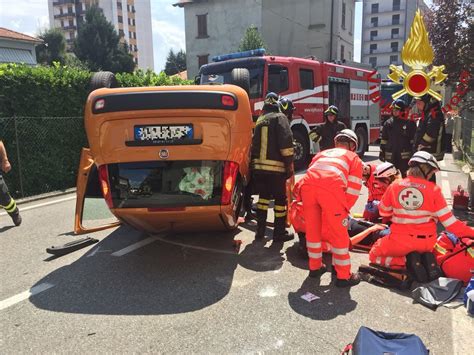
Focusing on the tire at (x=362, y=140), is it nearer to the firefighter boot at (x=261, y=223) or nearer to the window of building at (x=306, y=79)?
the window of building at (x=306, y=79)

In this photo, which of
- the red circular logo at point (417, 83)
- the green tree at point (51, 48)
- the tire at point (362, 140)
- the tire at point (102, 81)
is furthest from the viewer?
the green tree at point (51, 48)

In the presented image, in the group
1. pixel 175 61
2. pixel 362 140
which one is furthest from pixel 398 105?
pixel 175 61

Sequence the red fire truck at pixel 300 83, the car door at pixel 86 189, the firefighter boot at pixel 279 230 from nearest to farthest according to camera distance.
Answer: the car door at pixel 86 189, the firefighter boot at pixel 279 230, the red fire truck at pixel 300 83

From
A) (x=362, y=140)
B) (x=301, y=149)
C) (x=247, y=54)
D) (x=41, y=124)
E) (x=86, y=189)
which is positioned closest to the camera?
(x=86, y=189)

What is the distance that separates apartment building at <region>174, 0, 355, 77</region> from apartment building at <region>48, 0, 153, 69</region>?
165 ft

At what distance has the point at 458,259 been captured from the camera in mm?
3842

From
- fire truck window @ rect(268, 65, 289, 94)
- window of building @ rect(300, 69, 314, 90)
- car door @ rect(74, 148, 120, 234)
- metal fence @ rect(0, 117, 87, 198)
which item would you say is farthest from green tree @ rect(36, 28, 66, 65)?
car door @ rect(74, 148, 120, 234)

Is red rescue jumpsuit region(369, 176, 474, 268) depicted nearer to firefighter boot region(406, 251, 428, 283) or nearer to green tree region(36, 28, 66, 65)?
firefighter boot region(406, 251, 428, 283)

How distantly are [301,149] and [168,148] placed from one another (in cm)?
665

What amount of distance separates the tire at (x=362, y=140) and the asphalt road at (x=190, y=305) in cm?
906

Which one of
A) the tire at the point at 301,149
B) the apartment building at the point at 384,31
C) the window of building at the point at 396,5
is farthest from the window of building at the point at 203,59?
the window of building at the point at 396,5

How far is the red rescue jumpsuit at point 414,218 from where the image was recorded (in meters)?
3.78

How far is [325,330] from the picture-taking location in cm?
311

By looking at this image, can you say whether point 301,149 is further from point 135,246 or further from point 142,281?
point 142,281
